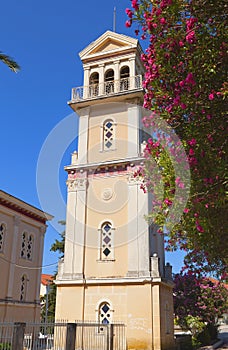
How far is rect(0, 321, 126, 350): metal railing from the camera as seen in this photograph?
10898 mm

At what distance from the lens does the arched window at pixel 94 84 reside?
70.5ft

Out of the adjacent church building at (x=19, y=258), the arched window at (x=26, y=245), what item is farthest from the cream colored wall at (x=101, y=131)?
the arched window at (x=26, y=245)

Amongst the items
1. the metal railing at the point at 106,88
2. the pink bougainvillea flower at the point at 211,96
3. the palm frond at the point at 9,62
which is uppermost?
the metal railing at the point at 106,88

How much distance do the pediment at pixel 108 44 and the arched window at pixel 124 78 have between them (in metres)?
1.19

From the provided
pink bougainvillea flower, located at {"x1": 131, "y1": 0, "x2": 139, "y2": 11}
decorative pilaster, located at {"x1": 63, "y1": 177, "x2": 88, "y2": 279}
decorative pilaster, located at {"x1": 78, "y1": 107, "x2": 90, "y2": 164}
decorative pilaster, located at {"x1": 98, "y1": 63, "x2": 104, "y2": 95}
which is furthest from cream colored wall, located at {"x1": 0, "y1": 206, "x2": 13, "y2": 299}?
pink bougainvillea flower, located at {"x1": 131, "y1": 0, "x2": 139, "y2": 11}

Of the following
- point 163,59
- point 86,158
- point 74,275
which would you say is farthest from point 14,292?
point 163,59

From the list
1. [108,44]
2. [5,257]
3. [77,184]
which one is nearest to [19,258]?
[5,257]

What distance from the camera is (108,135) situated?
68.2ft

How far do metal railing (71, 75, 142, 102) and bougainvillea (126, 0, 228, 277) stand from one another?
12.2 metres

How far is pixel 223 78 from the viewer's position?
6.93 metres

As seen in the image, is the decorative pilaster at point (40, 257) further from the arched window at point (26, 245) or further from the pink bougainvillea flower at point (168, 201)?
the pink bougainvillea flower at point (168, 201)

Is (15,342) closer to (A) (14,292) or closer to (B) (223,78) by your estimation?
(B) (223,78)

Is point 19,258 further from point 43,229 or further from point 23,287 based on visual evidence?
point 43,229

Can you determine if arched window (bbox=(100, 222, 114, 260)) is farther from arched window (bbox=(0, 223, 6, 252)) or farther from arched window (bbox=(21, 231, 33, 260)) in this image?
arched window (bbox=(21, 231, 33, 260))
